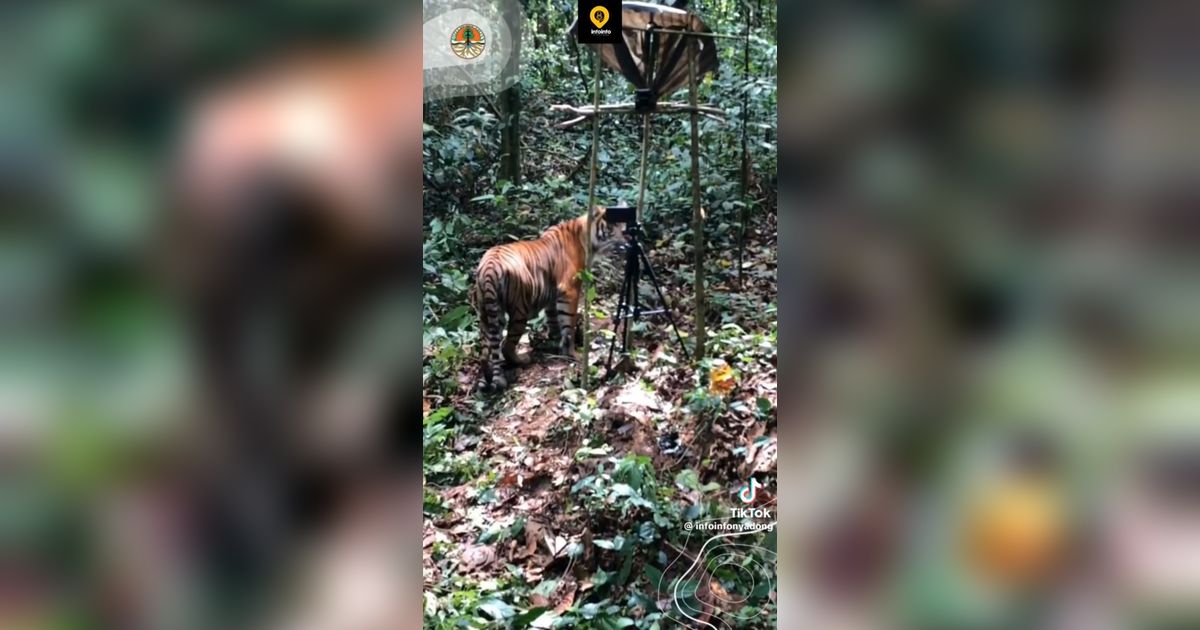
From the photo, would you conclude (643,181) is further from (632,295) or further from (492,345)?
(492,345)

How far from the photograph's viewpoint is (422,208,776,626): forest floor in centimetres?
122

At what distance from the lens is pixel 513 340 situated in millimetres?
1236

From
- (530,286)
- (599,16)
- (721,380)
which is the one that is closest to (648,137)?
(599,16)

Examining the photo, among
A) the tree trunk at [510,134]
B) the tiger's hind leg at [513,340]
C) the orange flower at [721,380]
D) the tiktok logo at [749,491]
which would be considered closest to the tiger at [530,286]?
the tiger's hind leg at [513,340]

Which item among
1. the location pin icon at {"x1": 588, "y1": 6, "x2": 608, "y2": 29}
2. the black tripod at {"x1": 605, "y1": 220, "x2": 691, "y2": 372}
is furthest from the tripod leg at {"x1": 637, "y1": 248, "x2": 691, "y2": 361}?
the location pin icon at {"x1": 588, "y1": 6, "x2": 608, "y2": 29}
